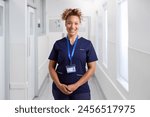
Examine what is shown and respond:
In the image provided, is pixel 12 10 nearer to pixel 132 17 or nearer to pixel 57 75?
pixel 132 17

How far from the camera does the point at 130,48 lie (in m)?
3.18

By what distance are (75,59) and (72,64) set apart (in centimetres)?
5

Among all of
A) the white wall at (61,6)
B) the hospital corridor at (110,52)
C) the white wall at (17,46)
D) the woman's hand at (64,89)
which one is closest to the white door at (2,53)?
the hospital corridor at (110,52)

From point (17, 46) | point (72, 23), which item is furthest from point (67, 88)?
point (17, 46)

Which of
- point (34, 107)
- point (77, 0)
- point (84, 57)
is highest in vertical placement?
Result: point (77, 0)

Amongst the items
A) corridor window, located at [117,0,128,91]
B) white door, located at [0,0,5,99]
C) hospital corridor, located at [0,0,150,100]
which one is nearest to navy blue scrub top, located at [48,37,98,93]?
hospital corridor, located at [0,0,150,100]

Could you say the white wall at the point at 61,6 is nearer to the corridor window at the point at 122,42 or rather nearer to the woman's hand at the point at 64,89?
the corridor window at the point at 122,42

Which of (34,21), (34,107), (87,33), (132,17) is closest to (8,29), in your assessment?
(34,21)

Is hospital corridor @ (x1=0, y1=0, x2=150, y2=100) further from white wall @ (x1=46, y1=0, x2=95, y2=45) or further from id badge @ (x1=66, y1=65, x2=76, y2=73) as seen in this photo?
white wall @ (x1=46, y1=0, x2=95, y2=45)

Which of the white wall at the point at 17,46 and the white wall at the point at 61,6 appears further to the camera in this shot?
the white wall at the point at 61,6

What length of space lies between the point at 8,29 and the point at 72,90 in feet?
8.24

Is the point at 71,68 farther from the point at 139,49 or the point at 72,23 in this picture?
the point at 139,49

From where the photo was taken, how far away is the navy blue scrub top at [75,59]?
2117 millimetres

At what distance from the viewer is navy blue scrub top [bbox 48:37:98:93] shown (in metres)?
2.12
